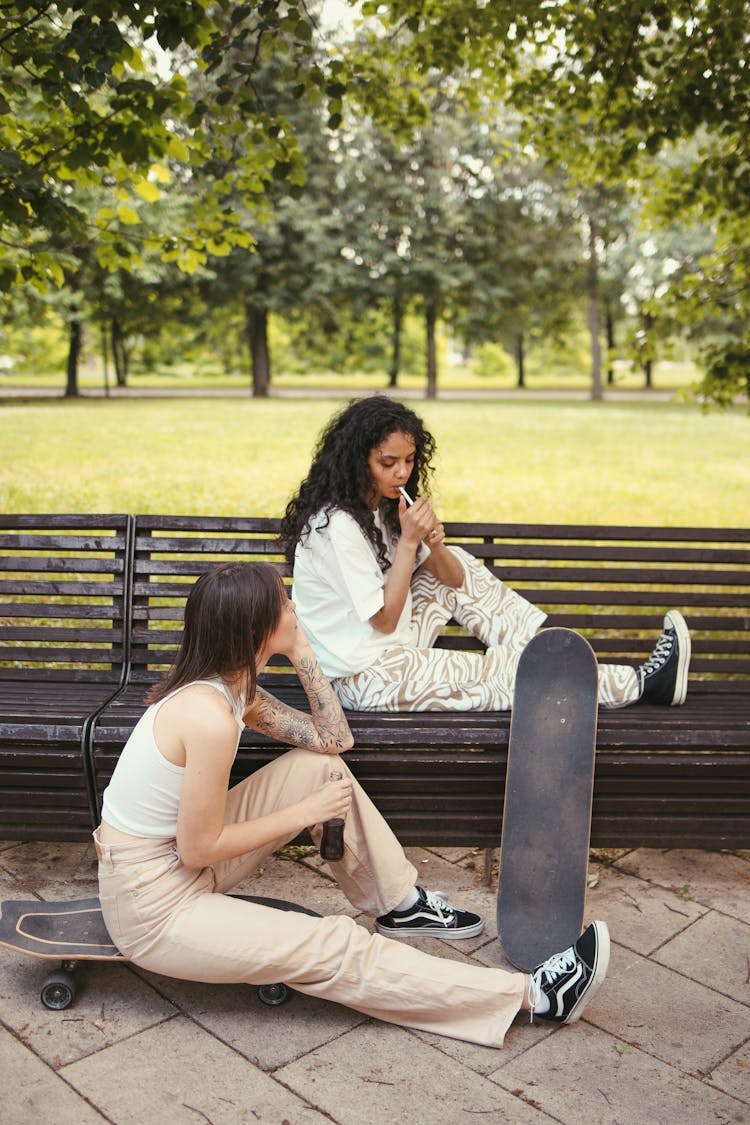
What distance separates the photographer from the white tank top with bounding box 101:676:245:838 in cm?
253

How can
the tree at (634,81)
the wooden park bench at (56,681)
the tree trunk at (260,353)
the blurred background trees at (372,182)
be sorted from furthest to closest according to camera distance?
the tree trunk at (260,353), the tree at (634,81), the blurred background trees at (372,182), the wooden park bench at (56,681)

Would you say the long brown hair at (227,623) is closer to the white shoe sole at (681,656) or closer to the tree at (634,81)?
the white shoe sole at (681,656)

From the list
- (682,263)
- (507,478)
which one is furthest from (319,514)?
(682,263)

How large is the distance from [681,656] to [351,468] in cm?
129

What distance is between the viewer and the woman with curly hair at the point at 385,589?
340 cm

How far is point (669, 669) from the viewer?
359cm

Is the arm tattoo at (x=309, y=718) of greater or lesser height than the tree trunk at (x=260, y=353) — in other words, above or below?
below

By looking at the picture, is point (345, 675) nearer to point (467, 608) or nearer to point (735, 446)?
point (467, 608)

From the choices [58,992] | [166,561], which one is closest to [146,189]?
[166,561]

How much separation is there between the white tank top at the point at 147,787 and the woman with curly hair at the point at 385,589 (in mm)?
853

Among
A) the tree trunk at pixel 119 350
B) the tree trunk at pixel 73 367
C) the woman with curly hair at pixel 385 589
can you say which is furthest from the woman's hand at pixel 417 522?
the tree trunk at pixel 119 350

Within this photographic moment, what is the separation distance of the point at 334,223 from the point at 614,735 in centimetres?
2635

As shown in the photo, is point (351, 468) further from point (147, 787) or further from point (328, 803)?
point (147, 787)

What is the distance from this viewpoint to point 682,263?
29469 mm
